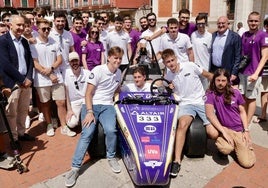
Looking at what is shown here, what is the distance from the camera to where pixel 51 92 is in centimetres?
480

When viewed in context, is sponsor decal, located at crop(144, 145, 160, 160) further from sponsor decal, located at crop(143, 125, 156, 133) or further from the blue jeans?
the blue jeans

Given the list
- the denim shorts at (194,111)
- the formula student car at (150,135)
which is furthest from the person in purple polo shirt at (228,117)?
the formula student car at (150,135)

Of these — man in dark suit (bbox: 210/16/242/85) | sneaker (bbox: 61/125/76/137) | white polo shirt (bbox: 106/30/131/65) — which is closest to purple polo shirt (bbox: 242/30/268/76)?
man in dark suit (bbox: 210/16/242/85)

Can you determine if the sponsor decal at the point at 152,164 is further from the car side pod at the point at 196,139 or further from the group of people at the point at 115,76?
the car side pod at the point at 196,139

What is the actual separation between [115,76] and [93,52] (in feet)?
4.72

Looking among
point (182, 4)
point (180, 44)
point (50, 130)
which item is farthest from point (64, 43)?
point (182, 4)

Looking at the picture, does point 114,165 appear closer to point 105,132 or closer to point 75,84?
point 105,132

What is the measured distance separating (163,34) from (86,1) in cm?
3868

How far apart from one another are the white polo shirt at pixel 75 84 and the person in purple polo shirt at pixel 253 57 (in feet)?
8.80

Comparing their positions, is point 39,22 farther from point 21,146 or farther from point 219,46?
point 219,46

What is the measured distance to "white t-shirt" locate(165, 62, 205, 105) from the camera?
4223mm

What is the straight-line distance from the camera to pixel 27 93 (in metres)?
4.40

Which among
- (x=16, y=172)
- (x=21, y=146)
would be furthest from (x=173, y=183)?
(x=21, y=146)

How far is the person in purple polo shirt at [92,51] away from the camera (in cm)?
543
